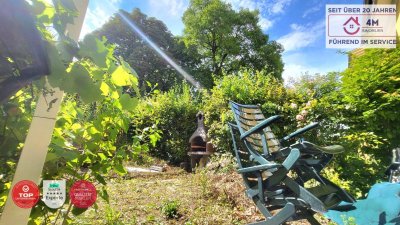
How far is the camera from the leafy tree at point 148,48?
2392cm

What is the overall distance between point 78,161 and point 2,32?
83 cm

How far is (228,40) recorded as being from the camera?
82.8 ft

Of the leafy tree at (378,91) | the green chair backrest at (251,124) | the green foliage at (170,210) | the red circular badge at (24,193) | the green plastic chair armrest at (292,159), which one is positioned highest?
the leafy tree at (378,91)

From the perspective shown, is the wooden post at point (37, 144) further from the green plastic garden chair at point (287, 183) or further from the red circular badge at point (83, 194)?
the green plastic garden chair at point (287, 183)

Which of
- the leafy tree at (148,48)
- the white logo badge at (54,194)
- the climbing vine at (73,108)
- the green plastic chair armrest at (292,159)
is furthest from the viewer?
the leafy tree at (148,48)

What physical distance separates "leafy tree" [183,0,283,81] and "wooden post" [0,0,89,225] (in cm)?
2456

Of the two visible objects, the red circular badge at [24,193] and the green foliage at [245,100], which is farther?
the green foliage at [245,100]

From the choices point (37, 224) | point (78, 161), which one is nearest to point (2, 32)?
point (78, 161)

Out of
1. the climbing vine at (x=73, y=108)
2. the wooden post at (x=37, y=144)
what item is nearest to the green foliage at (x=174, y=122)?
the climbing vine at (x=73, y=108)

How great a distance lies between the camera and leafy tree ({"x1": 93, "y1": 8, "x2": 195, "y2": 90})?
942 inches

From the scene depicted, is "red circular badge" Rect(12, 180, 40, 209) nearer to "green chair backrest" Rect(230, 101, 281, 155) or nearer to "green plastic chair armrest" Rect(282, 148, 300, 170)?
"green plastic chair armrest" Rect(282, 148, 300, 170)

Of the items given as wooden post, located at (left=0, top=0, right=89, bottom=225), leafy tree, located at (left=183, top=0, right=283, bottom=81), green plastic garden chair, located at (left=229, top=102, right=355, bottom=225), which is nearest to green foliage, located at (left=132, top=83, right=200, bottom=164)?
green plastic garden chair, located at (left=229, top=102, right=355, bottom=225)

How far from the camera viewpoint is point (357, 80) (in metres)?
4.51

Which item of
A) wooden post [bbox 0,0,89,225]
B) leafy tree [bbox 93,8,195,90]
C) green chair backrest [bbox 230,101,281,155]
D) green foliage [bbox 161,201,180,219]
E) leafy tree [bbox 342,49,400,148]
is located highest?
leafy tree [bbox 93,8,195,90]
